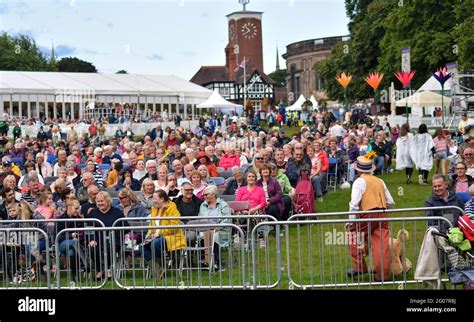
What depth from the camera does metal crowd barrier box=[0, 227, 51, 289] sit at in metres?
10.8

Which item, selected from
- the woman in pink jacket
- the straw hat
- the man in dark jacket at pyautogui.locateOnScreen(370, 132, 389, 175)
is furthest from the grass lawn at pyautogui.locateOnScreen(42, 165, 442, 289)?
the man in dark jacket at pyautogui.locateOnScreen(370, 132, 389, 175)

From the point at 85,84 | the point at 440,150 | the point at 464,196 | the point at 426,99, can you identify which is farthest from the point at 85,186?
the point at 85,84

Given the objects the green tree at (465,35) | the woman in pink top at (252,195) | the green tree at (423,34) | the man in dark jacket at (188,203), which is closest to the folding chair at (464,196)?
the woman in pink top at (252,195)

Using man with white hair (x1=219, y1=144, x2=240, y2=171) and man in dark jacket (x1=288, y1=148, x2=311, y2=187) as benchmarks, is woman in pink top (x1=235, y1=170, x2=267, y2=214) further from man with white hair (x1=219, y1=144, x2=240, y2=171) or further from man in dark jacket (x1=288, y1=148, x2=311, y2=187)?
man with white hair (x1=219, y1=144, x2=240, y2=171)

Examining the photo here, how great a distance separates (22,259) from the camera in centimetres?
1119

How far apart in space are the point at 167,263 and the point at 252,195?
130 inches

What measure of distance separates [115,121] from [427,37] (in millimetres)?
20224

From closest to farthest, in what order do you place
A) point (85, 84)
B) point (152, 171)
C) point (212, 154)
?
point (152, 171)
point (212, 154)
point (85, 84)

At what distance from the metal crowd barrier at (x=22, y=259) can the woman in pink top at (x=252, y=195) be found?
156 inches

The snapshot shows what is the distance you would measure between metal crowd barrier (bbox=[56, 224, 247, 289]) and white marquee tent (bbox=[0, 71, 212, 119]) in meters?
35.9

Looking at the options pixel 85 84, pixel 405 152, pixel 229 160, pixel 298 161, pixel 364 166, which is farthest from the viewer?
pixel 85 84

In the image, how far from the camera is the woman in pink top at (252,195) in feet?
45.7

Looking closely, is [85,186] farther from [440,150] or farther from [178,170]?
[440,150]
